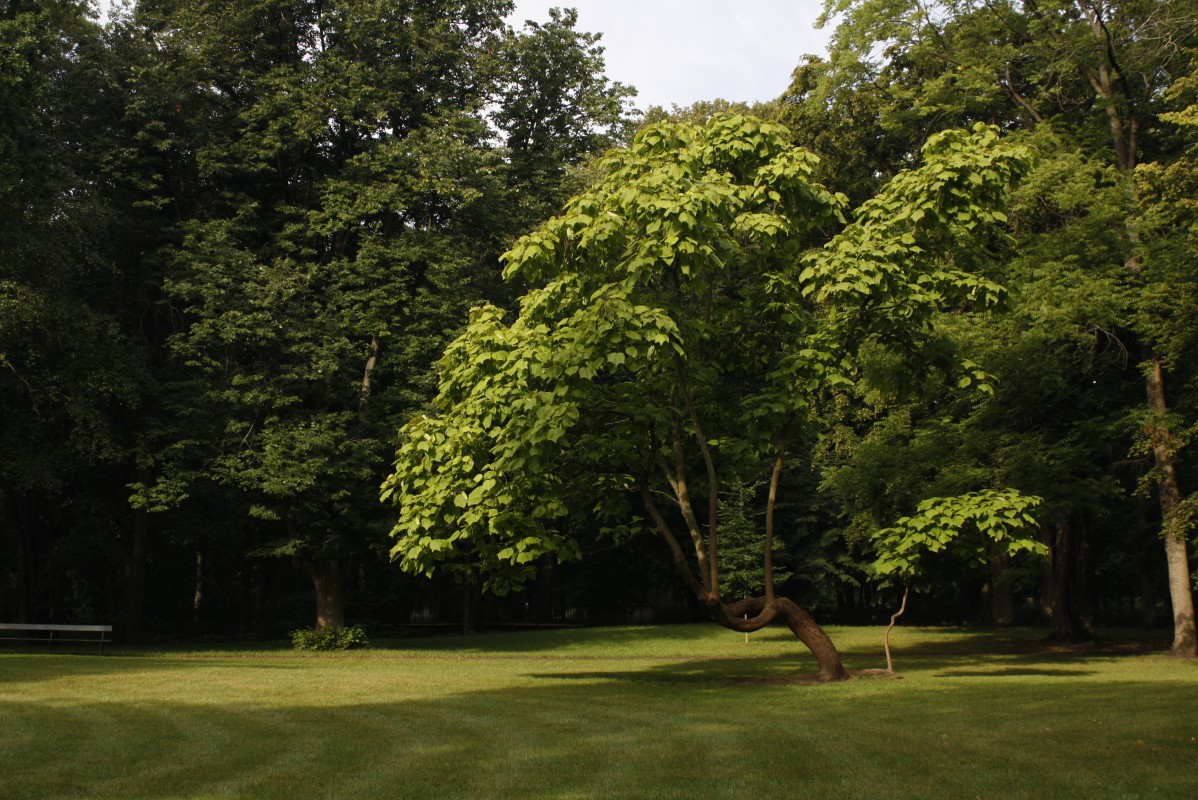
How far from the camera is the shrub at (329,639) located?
2852cm

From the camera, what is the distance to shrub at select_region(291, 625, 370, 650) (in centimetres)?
2852

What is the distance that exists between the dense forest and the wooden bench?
1.68 m

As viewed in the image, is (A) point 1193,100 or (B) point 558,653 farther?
(B) point 558,653

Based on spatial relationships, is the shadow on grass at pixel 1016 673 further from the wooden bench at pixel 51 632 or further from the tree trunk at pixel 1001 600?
the tree trunk at pixel 1001 600

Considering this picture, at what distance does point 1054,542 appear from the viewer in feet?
104

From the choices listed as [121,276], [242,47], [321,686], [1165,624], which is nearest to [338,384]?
[121,276]

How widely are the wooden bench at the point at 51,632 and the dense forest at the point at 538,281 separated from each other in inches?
66.0

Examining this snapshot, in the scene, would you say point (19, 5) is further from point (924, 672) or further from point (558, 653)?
point (924, 672)

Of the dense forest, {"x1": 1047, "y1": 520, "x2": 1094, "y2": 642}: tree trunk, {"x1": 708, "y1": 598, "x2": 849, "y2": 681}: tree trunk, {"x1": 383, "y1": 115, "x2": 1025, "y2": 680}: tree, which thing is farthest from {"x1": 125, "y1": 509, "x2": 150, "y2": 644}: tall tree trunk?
{"x1": 1047, "y1": 520, "x2": 1094, "y2": 642}: tree trunk

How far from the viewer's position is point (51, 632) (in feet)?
87.4

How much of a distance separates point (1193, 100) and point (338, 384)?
79.4 ft

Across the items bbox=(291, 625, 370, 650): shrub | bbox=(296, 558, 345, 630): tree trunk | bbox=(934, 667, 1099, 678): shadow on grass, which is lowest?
bbox=(934, 667, 1099, 678): shadow on grass

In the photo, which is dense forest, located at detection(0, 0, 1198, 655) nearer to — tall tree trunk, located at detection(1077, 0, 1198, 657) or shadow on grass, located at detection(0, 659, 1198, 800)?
tall tree trunk, located at detection(1077, 0, 1198, 657)

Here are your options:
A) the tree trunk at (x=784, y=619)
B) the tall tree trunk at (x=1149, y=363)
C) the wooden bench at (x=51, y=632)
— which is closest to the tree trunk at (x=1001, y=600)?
the tall tree trunk at (x=1149, y=363)
